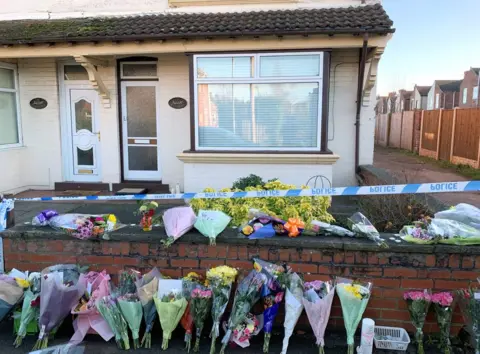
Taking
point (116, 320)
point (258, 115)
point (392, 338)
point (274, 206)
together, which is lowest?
point (392, 338)

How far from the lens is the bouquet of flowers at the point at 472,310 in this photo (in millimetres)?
2629

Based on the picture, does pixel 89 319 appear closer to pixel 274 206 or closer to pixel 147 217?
pixel 147 217

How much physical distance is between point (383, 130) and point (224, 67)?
24.1m

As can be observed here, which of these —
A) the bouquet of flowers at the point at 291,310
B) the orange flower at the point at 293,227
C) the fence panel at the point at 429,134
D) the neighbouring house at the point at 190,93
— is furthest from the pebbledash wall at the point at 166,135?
the fence panel at the point at 429,134

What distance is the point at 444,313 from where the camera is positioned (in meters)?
2.75

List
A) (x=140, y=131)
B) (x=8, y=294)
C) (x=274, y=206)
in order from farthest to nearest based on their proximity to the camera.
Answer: (x=140, y=131)
(x=274, y=206)
(x=8, y=294)

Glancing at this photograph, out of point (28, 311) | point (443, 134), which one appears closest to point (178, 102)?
point (28, 311)

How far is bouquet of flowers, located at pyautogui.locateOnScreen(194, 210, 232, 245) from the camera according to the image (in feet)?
10.2

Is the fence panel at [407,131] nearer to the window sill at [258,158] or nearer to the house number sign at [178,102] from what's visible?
the window sill at [258,158]

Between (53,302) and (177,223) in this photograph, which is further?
(177,223)

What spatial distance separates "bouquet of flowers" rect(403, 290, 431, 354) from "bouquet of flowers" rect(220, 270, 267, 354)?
1.00m

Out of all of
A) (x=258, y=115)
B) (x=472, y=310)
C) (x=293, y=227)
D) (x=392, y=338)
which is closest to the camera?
(x=472, y=310)

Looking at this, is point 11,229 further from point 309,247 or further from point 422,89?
point 422,89

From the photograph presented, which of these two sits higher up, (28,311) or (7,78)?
(7,78)
